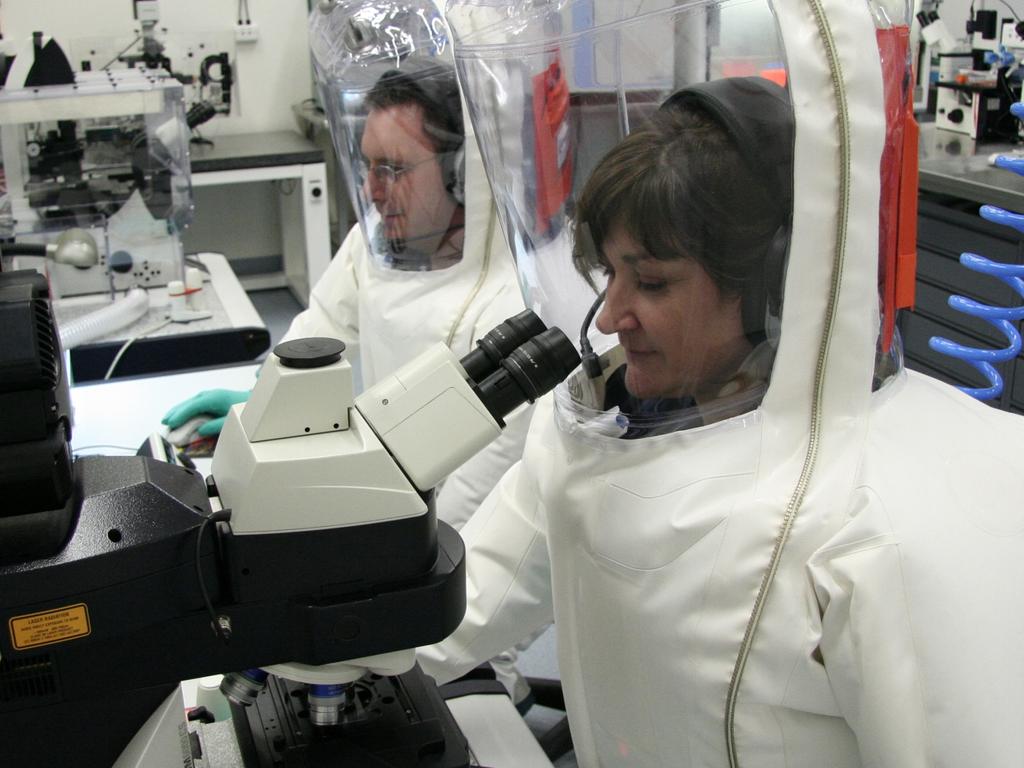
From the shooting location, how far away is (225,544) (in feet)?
2.50

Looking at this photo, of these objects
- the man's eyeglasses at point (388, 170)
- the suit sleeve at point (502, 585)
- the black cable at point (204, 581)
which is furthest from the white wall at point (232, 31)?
the black cable at point (204, 581)

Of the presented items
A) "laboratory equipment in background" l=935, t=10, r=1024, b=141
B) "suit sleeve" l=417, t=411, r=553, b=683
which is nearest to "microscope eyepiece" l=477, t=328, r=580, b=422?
"suit sleeve" l=417, t=411, r=553, b=683

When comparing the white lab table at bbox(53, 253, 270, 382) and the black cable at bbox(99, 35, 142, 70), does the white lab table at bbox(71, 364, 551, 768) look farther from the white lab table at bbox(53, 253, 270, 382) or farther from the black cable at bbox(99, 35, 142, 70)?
the black cable at bbox(99, 35, 142, 70)

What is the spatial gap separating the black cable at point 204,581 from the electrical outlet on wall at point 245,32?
14.5ft

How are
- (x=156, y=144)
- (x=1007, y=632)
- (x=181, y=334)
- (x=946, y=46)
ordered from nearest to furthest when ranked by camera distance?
(x=1007, y=632) → (x=181, y=334) → (x=156, y=144) → (x=946, y=46)

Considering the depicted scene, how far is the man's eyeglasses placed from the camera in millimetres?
1661

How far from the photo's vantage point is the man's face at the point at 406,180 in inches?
64.9

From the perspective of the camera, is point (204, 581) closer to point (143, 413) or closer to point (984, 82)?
point (143, 413)

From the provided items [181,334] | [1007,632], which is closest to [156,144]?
[181,334]

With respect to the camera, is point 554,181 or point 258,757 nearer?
point 258,757

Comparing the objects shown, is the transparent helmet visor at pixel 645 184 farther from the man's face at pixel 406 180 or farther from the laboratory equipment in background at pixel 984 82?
the laboratory equipment in background at pixel 984 82

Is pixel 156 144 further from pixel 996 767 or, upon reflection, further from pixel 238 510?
pixel 996 767

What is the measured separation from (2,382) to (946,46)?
3806mm

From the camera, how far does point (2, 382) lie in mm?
707
